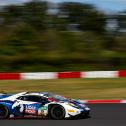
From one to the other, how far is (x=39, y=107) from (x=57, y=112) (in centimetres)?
43

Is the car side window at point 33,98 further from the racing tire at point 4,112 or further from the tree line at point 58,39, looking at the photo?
the tree line at point 58,39

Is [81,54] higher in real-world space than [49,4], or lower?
lower

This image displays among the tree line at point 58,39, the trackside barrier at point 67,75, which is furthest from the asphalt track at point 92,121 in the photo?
the tree line at point 58,39

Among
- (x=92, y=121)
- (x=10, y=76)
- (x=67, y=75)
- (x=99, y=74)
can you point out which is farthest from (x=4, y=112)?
(x=99, y=74)

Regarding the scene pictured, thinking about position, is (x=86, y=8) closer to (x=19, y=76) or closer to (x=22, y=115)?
(x=19, y=76)

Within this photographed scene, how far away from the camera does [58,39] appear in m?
31.0

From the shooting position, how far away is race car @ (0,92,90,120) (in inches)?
432

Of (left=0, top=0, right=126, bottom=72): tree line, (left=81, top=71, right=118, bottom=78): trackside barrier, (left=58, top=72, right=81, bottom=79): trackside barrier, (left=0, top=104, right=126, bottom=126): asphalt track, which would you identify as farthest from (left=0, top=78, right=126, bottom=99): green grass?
(left=0, top=0, right=126, bottom=72): tree line

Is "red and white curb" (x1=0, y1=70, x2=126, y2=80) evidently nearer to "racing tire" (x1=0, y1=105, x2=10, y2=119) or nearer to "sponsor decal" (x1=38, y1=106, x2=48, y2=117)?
"racing tire" (x1=0, y1=105, x2=10, y2=119)

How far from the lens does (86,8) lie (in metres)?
38.2

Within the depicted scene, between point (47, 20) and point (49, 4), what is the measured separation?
262 cm

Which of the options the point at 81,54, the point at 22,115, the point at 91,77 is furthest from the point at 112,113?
the point at 81,54

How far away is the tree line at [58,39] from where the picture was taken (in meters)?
26.8

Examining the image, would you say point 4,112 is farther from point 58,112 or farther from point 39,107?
point 58,112
